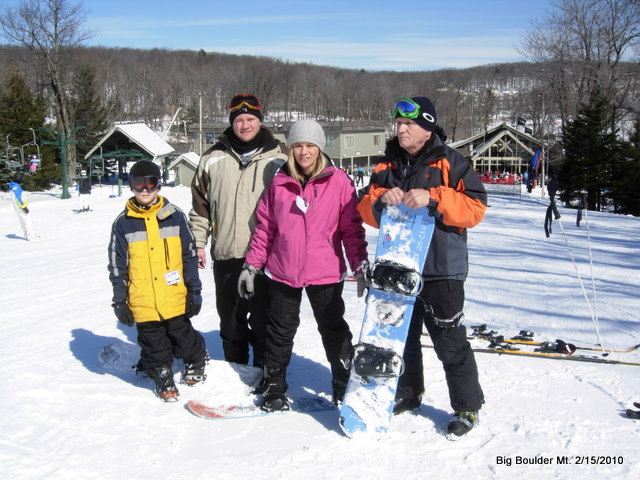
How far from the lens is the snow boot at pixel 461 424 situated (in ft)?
8.89

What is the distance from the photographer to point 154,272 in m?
3.28

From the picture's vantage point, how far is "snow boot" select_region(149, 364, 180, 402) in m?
3.31

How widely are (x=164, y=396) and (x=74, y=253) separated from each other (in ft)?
24.6

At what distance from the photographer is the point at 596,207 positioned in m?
25.3

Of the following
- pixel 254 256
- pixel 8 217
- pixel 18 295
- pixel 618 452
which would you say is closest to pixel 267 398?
pixel 254 256

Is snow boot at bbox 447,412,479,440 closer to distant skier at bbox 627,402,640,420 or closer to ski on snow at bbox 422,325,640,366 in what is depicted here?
Result: distant skier at bbox 627,402,640,420

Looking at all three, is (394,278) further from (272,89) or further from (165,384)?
(272,89)

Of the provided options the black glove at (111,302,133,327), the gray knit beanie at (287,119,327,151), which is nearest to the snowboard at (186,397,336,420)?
the black glove at (111,302,133,327)

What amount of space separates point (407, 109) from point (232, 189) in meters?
1.24

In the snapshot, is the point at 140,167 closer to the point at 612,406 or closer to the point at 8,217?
the point at 612,406

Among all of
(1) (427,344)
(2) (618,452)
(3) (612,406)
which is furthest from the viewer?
(1) (427,344)

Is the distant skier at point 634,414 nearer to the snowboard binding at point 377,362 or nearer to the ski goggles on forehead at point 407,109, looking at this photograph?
the snowboard binding at point 377,362

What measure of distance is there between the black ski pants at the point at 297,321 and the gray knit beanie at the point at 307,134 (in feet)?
2.69

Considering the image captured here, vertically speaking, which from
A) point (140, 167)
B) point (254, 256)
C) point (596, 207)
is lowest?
point (596, 207)
